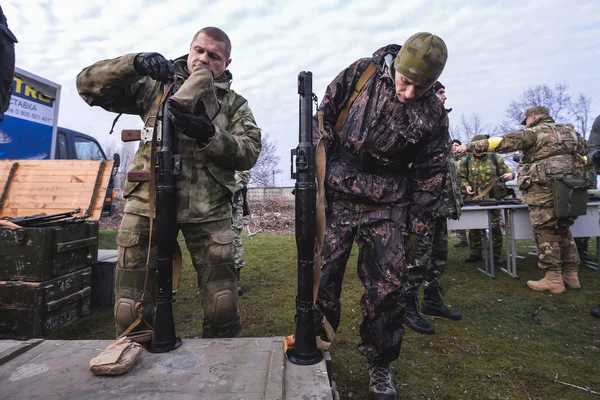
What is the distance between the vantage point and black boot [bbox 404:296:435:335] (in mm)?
3155

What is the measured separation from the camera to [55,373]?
156 cm

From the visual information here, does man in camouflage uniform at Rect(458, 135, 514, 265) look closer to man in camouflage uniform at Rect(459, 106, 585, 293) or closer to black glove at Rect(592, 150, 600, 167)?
man in camouflage uniform at Rect(459, 106, 585, 293)

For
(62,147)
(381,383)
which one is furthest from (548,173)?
(62,147)

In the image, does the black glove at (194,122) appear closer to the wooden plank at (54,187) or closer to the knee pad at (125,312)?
the knee pad at (125,312)

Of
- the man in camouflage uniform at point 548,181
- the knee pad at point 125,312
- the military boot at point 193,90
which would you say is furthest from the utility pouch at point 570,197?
the knee pad at point 125,312

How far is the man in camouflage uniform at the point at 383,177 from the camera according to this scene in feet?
6.71

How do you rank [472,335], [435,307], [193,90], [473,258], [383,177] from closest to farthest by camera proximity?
[193,90]
[383,177]
[472,335]
[435,307]
[473,258]

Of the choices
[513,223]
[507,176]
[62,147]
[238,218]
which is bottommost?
[513,223]

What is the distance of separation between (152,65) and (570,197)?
4890 mm

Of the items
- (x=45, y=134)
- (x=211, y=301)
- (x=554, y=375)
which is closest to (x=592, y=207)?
(x=554, y=375)

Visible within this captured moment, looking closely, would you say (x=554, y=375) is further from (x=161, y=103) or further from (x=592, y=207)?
(x=592, y=207)

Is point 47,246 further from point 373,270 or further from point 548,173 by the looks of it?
point 548,173

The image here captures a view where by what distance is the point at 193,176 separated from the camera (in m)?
2.04

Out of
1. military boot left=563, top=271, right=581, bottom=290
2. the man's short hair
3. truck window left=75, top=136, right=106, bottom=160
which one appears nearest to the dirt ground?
truck window left=75, top=136, right=106, bottom=160
